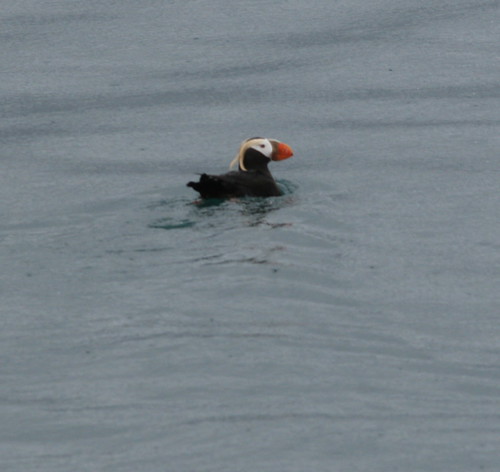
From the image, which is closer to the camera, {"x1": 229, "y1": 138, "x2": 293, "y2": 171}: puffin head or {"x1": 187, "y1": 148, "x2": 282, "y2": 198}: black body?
{"x1": 187, "y1": 148, "x2": 282, "y2": 198}: black body

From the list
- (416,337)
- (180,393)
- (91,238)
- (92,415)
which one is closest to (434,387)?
(416,337)

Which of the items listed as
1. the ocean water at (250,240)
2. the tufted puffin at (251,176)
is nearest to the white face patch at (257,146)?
the tufted puffin at (251,176)

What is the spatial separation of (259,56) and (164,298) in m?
5.97

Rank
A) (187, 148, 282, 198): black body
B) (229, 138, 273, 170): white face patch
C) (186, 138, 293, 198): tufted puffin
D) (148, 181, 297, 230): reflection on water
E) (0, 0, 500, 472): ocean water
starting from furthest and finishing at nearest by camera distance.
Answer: (229, 138, 273, 170): white face patch → (186, 138, 293, 198): tufted puffin → (187, 148, 282, 198): black body → (148, 181, 297, 230): reflection on water → (0, 0, 500, 472): ocean water

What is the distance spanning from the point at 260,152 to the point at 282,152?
0.17 metres

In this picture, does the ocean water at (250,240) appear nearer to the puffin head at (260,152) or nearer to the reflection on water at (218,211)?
the reflection on water at (218,211)

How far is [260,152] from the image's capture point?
9227mm

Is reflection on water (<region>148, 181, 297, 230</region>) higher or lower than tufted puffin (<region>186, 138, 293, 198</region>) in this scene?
lower

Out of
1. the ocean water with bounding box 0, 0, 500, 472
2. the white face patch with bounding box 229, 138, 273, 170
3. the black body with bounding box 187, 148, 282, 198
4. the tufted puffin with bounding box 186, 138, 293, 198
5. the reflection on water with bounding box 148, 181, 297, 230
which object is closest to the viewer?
the ocean water with bounding box 0, 0, 500, 472

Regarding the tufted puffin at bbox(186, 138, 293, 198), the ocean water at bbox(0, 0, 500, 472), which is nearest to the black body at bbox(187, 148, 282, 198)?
the tufted puffin at bbox(186, 138, 293, 198)

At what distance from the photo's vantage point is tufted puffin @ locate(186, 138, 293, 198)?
28.0 feet

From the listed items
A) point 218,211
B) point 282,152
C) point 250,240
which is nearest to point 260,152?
point 282,152

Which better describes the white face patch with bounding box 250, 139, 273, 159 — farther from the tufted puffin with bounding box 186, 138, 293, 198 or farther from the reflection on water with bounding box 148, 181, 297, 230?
the reflection on water with bounding box 148, 181, 297, 230

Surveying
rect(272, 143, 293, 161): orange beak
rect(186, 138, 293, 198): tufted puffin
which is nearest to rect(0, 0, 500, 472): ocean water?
rect(186, 138, 293, 198): tufted puffin
